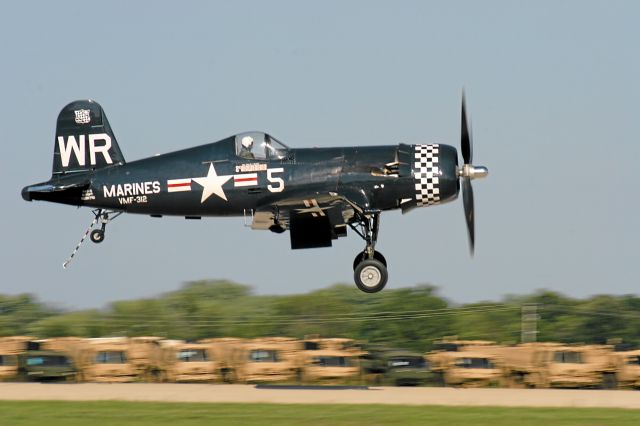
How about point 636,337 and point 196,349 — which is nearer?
point 196,349

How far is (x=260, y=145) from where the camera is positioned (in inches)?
947

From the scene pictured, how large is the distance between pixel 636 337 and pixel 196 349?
21174 millimetres

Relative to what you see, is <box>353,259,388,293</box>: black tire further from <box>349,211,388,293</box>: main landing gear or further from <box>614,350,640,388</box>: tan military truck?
<box>614,350,640,388</box>: tan military truck

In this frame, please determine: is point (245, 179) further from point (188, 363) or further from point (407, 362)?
point (188, 363)

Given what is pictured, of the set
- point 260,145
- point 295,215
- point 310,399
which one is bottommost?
point 310,399

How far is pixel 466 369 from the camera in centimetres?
3381

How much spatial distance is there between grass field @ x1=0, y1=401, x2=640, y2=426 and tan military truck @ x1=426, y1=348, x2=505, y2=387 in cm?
657

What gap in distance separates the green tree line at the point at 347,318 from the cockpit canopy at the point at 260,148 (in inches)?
897

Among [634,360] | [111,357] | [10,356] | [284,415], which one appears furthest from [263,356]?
[634,360]

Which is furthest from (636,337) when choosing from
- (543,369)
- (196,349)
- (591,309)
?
(196,349)

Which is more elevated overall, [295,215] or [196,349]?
[295,215]

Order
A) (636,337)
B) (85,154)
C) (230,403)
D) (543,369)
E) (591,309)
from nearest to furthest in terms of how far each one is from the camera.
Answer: (85,154) → (230,403) → (543,369) → (636,337) → (591,309)

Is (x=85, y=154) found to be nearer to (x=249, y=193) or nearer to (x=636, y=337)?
(x=249, y=193)

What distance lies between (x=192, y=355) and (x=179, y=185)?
11.8 metres
